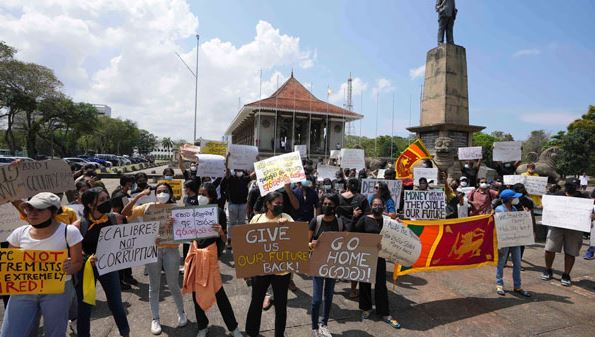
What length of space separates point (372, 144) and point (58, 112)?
76.2 meters

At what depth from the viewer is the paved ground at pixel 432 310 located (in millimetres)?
4188

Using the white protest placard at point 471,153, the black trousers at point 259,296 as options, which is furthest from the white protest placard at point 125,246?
the white protest placard at point 471,153

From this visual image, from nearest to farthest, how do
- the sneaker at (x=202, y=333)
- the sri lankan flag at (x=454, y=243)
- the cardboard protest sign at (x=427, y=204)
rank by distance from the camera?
the sneaker at (x=202, y=333), the sri lankan flag at (x=454, y=243), the cardboard protest sign at (x=427, y=204)

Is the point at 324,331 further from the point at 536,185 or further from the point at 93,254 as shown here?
the point at 536,185

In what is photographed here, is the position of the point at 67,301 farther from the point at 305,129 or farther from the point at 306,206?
the point at 305,129

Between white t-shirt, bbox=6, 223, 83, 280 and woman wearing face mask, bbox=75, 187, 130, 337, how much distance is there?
45cm

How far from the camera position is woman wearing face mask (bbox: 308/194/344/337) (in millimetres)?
3916

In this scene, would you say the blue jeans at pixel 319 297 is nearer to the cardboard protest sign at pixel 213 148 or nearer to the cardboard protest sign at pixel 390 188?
the cardboard protest sign at pixel 390 188

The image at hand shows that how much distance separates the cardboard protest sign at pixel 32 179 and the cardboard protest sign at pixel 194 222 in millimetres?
1889

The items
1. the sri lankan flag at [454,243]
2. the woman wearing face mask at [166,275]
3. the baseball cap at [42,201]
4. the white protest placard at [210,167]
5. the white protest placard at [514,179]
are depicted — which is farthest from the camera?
the white protest placard at [514,179]

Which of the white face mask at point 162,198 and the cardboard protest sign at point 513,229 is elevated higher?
the white face mask at point 162,198

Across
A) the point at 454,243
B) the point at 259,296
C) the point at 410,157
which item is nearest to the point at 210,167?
the point at 259,296

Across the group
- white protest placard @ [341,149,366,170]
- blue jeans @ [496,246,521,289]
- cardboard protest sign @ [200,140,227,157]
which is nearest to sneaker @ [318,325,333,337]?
blue jeans @ [496,246,521,289]

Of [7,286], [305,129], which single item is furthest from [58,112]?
[7,286]
